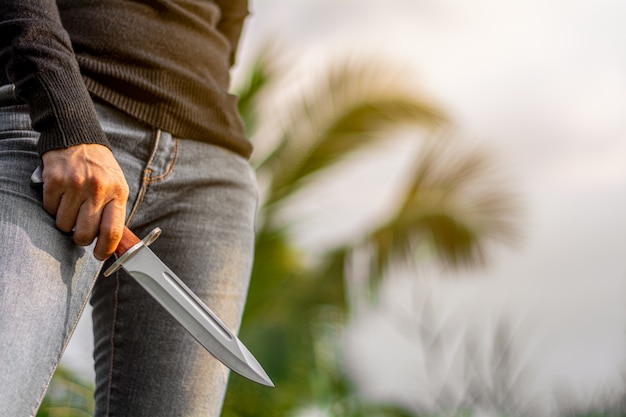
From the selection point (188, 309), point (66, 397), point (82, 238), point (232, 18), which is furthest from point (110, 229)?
point (66, 397)

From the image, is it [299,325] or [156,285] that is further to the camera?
[299,325]

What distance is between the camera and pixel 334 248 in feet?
15.3

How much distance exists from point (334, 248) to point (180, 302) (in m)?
3.76

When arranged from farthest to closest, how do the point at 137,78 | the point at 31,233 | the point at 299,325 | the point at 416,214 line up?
1. the point at 416,214
2. the point at 299,325
3. the point at 137,78
4. the point at 31,233

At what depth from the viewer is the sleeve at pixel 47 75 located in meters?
0.89

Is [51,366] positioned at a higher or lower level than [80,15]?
lower

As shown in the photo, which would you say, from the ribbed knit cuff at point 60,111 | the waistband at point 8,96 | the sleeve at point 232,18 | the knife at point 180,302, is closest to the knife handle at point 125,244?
the knife at point 180,302

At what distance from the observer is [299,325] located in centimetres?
431

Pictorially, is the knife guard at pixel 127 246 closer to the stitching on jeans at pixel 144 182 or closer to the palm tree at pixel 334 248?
the stitching on jeans at pixel 144 182

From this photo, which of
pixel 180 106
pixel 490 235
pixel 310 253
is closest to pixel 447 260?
pixel 490 235

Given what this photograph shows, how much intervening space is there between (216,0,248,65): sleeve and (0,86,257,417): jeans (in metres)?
0.28

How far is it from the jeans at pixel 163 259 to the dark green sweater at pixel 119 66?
30mm

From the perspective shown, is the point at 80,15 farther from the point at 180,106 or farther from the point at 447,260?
the point at 447,260

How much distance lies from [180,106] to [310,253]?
3494mm
